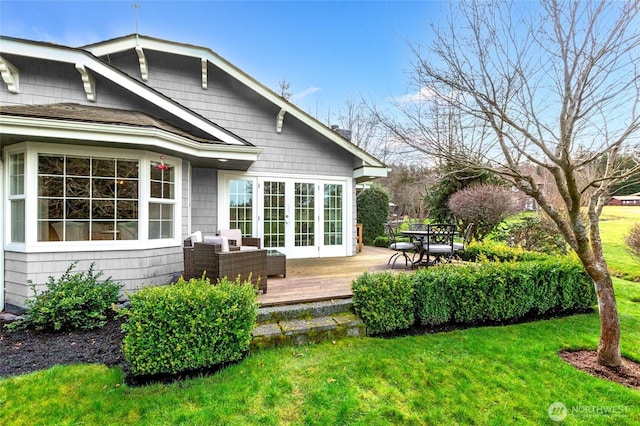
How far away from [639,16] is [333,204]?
6398 millimetres

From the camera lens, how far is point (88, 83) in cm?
580

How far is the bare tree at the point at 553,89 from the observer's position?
10.4ft

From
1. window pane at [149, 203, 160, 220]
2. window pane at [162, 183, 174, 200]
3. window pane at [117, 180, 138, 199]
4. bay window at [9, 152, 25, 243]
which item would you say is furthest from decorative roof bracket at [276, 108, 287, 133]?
bay window at [9, 152, 25, 243]

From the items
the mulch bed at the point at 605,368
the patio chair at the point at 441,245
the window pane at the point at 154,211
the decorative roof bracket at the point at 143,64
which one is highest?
the decorative roof bracket at the point at 143,64

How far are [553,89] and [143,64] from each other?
7605mm

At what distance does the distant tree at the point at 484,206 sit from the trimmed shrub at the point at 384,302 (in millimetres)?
7485

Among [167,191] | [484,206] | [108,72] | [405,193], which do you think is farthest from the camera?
[405,193]

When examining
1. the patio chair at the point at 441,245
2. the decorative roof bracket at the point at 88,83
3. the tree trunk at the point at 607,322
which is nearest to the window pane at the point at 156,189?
the decorative roof bracket at the point at 88,83

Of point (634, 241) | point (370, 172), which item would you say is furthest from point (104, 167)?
point (634, 241)

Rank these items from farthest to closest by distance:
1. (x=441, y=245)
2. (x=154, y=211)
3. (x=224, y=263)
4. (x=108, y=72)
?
(x=441, y=245) → (x=108, y=72) → (x=154, y=211) → (x=224, y=263)

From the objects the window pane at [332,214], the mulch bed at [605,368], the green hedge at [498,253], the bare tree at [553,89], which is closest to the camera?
the bare tree at [553,89]

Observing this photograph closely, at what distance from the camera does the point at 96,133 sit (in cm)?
448

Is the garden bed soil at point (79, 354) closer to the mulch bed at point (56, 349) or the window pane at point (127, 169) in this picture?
the mulch bed at point (56, 349)

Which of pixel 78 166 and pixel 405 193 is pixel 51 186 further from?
pixel 405 193
